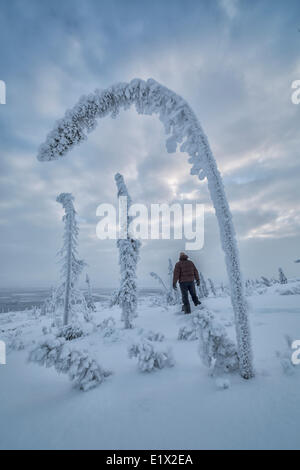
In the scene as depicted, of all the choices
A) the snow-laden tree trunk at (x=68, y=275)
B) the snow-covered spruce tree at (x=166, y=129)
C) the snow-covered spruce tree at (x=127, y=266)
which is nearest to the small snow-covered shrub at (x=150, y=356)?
the snow-covered spruce tree at (x=166, y=129)

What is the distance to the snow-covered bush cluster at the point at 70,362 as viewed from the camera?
3.04 meters

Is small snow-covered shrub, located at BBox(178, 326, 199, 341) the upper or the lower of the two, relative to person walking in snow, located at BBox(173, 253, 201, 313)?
lower

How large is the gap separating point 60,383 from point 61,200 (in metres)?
13.8

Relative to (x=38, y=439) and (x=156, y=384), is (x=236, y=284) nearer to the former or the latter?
(x=156, y=384)

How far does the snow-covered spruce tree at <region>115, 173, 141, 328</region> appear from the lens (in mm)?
10945

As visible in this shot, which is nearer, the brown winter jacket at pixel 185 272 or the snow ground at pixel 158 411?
the snow ground at pixel 158 411

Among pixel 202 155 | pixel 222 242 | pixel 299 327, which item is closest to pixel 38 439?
pixel 222 242

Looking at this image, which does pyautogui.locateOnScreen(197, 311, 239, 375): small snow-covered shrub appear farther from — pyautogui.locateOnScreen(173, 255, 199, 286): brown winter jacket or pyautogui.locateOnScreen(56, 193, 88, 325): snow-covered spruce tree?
pyautogui.locateOnScreen(56, 193, 88, 325): snow-covered spruce tree

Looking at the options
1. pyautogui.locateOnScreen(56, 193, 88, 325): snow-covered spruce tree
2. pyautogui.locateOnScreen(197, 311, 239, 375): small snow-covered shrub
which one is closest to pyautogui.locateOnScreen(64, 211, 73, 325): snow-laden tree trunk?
pyautogui.locateOnScreen(56, 193, 88, 325): snow-covered spruce tree

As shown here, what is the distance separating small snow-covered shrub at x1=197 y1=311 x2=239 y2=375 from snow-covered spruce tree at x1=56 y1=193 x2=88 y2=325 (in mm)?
12464

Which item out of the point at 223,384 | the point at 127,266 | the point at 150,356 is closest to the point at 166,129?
the point at 223,384

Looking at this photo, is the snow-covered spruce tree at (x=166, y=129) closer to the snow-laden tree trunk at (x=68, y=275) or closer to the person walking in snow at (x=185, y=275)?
the person walking in snow at (x=185, y=275)

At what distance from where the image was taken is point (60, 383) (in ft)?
11.4

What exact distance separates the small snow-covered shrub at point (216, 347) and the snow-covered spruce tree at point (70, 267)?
491 inches
